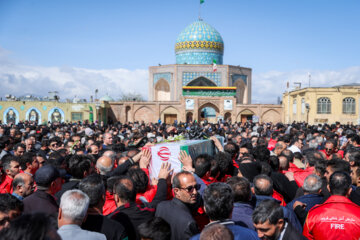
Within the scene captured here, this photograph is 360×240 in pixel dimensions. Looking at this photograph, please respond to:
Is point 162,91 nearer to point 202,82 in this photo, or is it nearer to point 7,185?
point 202,82

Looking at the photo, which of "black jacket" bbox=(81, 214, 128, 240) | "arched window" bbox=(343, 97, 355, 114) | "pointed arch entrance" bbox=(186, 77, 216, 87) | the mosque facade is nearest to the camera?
"black jacket" bbox=(81, 214, 128, 240)

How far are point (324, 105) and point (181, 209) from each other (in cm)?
2563

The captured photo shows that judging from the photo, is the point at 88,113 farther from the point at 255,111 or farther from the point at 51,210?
the point at 51,210

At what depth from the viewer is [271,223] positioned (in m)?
2.56

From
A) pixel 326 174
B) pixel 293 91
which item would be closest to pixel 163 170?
pixel 326 174

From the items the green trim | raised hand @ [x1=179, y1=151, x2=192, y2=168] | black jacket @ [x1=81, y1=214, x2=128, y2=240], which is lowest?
black jacket @ [x1=81, y1=214, x2=128, y2=240]

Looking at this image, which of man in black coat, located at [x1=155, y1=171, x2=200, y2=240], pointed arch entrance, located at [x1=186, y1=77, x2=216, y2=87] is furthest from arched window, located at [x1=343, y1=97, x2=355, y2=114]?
man in black coat, located at [x1=155, y1=171, x2=200, y2=240]

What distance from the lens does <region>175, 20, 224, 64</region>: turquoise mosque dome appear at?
109 feet

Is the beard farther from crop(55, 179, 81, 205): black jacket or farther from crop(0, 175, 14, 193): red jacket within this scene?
crop(0, 175, 14, 193): red jacket

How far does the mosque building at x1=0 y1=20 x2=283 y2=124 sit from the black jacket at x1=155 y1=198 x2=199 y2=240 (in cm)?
2529

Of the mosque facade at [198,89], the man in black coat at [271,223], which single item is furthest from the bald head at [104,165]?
the mosque facade at [198,89]

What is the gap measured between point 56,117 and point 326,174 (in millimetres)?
26905

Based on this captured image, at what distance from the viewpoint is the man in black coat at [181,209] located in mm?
2727

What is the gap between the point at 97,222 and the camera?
2.60 m
